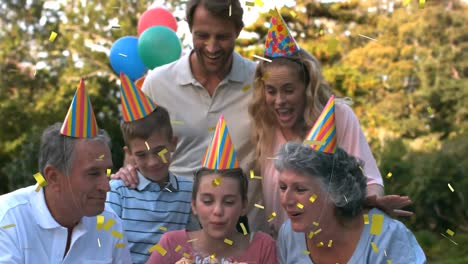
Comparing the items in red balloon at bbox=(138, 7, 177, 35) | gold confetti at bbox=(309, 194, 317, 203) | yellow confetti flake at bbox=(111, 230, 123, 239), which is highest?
red balloon at bbox=(138, 7, 177, 35)

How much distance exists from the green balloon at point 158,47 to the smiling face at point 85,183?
94.1 inches

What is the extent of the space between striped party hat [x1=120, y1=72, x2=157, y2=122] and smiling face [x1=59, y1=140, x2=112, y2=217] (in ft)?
Result: 1.45

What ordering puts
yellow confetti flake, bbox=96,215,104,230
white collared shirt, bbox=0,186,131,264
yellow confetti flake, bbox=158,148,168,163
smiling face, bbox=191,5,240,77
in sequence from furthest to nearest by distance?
smiling face, bbox=191,5,240,77
yellow confetti flake, bbox=158,148,168,163
yellow confetti flake, bbox=96,215,104,230
white collared shirt, bbox=0,186,131,264

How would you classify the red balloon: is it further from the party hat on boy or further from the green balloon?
the party hat on boy

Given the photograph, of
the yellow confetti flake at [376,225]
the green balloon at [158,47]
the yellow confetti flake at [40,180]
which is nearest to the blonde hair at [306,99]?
the yellow confetti flake at [376,225]

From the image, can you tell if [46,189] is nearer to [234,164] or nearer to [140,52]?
[234,164]

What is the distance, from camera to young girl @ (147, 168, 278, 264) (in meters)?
3.48

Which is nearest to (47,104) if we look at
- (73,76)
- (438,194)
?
(73,76)

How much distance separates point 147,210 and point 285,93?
835 millimetres

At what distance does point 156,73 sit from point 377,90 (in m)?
10.7

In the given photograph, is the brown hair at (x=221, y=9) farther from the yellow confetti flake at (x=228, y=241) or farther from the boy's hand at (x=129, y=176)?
the yellow confetti flake at (x=228, y=241)

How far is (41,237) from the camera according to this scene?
3389 mm

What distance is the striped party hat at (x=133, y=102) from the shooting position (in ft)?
12.5

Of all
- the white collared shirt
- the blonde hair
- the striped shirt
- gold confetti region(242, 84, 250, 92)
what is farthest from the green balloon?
the white collared shirt
